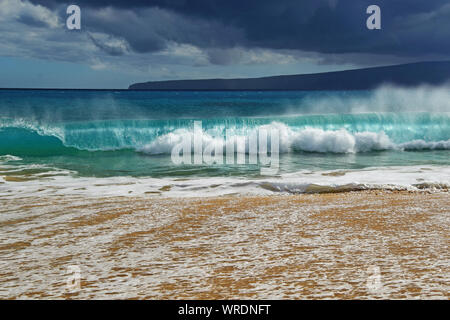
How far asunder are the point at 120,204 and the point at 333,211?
309cm

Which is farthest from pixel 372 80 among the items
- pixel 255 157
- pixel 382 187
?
pixel 382 187

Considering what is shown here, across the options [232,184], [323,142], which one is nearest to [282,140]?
[323,142]

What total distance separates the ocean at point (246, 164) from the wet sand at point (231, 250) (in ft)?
8.93

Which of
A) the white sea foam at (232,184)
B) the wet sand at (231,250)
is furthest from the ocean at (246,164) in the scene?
the wet sand at (231,250)

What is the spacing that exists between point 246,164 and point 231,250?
395 inches

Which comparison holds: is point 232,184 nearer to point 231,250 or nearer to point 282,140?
point 231,250

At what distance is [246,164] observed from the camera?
→ 558 inches

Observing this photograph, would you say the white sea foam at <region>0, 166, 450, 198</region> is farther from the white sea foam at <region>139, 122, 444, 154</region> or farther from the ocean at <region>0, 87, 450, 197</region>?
the white sea foam at <region>139, 122, 444, 154</region>

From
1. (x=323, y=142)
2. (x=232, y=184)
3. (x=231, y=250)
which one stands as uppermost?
(x=323, y=142)

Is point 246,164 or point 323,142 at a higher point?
point 323,142

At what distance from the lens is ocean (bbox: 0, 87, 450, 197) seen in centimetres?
980

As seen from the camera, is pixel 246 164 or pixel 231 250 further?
pixel 246 164

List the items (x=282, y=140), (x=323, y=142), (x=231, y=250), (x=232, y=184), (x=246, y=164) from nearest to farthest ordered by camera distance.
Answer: (x=231, y=250), (x=232, y=184), (x=246, y=164), (x=323, y=142), (x=282, y=140)

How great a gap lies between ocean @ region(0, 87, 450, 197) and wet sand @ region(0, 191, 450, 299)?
8.93ft
